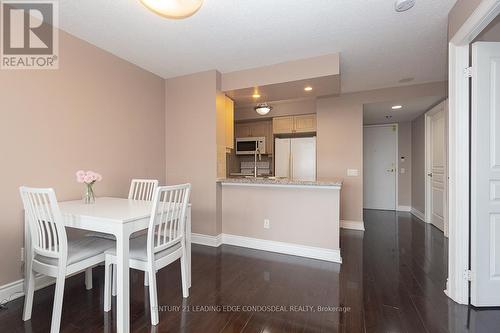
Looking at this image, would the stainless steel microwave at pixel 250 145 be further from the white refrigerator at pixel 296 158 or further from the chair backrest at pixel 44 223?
the chair backrest at pixel 44 223

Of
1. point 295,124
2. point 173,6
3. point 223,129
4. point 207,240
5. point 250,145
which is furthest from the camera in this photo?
point 250,145

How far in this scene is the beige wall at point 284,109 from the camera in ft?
16.1

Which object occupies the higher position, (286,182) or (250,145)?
(250,145)

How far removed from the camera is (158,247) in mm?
1717

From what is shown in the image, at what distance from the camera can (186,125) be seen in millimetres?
3432

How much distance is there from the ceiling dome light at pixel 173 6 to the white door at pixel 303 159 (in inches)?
149

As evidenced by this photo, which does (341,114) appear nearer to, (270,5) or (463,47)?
(463,47)

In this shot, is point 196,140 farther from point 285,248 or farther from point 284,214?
point 285,248

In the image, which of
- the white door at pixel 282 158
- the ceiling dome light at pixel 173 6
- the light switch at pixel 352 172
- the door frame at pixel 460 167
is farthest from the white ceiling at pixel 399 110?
the ceiling dome light at pixel 173 6

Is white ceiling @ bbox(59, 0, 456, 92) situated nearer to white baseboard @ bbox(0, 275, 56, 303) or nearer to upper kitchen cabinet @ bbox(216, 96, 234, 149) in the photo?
upper kitchen cabinet @ bbox(216, 96, 234, 149)

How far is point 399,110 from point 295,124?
2032 mm

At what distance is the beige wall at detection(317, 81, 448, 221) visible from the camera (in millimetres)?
4121

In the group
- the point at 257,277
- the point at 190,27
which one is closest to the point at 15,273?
the point at 257,277

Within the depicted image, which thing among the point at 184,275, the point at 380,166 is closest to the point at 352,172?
the point at 380,166
